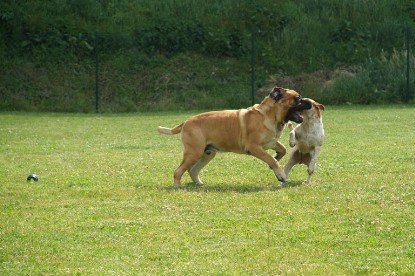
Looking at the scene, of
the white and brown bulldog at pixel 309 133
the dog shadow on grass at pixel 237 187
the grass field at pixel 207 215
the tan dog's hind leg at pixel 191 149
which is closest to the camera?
the grass field at pixel 207 215

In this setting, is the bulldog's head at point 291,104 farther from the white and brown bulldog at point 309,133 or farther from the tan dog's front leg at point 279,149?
the tan dog's front leg at point 279,149

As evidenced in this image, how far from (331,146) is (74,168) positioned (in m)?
5.83

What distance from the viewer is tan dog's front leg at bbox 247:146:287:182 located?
13852 millimetres

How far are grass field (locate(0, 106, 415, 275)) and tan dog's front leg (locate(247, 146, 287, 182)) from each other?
201 mm

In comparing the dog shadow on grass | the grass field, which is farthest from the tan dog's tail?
the dog shadow on grass

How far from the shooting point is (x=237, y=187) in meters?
13.9

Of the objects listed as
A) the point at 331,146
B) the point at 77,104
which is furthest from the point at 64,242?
the point at 77,104

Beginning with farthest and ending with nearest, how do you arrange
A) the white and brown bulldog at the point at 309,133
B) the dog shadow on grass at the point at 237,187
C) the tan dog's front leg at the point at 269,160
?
1. the white and brown bulldog at the point at 309,133
2. the tan dog's front leg at the point at 269,160
3. the dog shadow on grass at the point at 237,187

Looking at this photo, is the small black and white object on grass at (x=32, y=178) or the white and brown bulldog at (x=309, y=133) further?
the small black and white object on grass at (x=32, y=178)

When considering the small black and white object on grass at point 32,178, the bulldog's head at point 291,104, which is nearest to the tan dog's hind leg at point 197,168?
the bulldog's head at point 291,104

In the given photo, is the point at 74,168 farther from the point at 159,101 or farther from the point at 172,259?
the point at 159,101

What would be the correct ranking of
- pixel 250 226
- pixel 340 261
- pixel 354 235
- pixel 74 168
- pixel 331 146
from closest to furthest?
pixel 340 261
pixel 354 235
pixel 250 226
pixel 74 168
pixel 331 146

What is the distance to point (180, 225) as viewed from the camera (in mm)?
10586

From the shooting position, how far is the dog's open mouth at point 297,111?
558 inches
